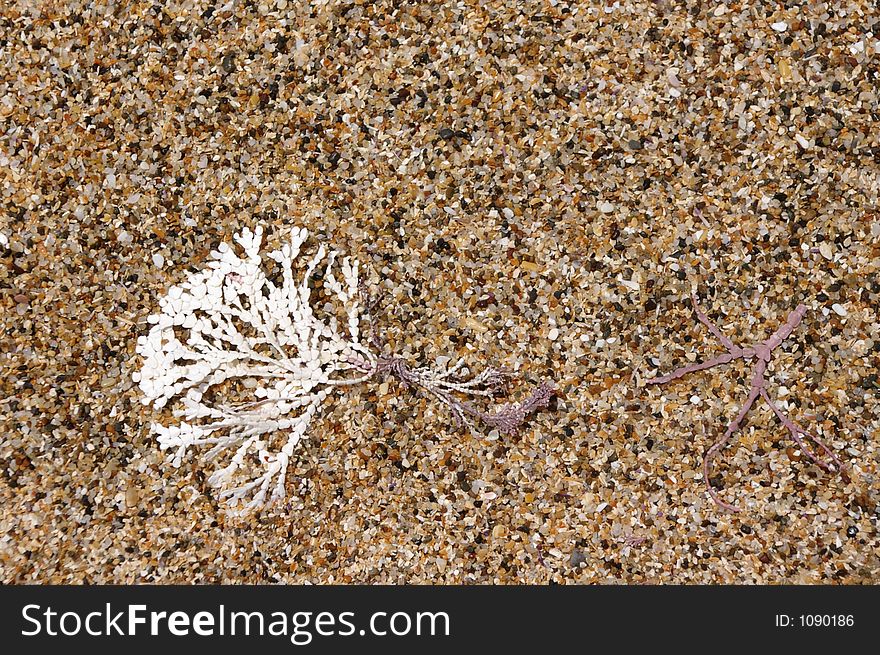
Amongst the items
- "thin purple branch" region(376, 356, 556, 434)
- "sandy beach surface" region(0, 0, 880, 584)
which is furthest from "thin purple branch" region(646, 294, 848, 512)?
"thin purple branch" region(376, 356, 556, 434)

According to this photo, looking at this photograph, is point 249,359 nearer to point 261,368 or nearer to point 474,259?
point 261,368

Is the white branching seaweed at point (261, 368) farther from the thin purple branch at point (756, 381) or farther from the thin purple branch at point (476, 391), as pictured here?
the thin purple branch at point (756, 381)

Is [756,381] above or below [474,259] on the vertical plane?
below

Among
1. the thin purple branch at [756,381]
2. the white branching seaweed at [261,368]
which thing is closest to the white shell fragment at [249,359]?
the white branching seaweed at [261,368]

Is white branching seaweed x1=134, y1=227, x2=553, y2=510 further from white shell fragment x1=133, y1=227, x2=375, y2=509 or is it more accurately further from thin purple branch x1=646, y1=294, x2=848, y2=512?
thin purple branch x1=646, y1=294, x2=848, y2=512

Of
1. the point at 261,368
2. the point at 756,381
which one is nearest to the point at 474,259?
the point at 261,368
